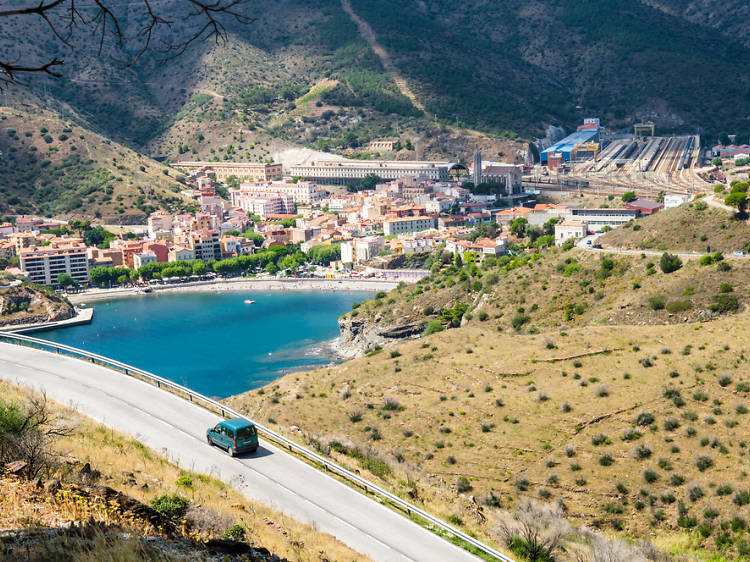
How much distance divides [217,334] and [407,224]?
22988 mm

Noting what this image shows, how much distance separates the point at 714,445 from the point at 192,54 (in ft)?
360

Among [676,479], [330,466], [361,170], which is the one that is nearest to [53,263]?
[361,170]

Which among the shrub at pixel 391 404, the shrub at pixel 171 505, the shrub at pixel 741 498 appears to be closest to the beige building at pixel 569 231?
the shrub at pixel 391 404

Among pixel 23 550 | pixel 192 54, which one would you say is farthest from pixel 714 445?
pixel 192 54

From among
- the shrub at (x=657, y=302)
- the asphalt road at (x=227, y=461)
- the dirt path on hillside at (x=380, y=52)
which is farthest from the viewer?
the dirt path on hillside at (x=380, y=52)

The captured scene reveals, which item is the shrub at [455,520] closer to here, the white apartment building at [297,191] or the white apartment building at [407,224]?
Answer: the white apartment building at [407,224]

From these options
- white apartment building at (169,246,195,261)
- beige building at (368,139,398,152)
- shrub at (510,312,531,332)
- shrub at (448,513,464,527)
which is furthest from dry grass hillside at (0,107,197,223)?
shrub at (448,513,464,527)

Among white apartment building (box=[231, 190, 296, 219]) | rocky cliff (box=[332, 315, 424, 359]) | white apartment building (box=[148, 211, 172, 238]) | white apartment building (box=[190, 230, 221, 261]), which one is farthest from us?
white apartment building (box=[231, 190, 296, 219])

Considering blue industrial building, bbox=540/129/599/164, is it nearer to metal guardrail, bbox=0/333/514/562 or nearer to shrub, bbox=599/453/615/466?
shrub, bbox=599/453/615/466

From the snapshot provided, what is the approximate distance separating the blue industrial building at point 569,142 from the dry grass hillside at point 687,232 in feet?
196

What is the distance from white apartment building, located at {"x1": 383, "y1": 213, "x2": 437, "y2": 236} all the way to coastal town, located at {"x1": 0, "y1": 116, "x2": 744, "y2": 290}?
76mm

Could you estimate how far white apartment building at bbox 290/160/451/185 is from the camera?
80.1 m

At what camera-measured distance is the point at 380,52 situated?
108m

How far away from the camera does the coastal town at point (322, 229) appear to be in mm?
52938
